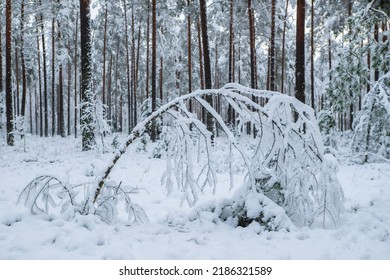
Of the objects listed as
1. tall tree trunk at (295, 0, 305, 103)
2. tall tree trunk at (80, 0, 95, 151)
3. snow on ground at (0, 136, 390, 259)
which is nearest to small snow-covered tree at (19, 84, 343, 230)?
snow on ground at (0, 136, 390, 259)

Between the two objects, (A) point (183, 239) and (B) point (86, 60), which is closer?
(A) point (183, 239)

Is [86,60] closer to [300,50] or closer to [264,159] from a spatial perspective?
[300,50]

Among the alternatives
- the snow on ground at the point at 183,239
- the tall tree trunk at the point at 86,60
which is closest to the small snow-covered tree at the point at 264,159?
the snow on ground at the point at 183,239

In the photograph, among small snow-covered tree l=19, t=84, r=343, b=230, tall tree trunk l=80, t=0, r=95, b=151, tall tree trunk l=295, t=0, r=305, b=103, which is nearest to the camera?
small snow-covered tree l=19, t=84, r=343, b=230

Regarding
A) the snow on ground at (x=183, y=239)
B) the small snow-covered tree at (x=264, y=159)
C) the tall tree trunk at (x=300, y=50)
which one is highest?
the tall tree trunk at (x=300, y=50)

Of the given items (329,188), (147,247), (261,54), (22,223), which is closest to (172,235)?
(147,247)

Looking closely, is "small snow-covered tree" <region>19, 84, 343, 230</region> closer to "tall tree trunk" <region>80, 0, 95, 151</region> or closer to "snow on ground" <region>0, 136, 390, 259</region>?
"snow on ground" <region>0, 136, 390, 259</region>

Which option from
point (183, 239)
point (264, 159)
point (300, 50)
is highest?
point (300, 50)

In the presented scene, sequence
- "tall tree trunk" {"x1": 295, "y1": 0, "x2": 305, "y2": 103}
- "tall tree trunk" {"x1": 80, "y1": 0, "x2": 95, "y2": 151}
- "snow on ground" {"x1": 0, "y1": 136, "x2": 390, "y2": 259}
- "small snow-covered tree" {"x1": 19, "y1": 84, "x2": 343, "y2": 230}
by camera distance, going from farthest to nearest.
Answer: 1. "tall tree trunk" {"x1": 80, "y1": 0, "x2": 95, "y2": 151}
2. "tall tree trunk" {"x1": 295, "y1": 0, "x2": 305, "y2": 103}
3. "small snow-covered tree" {"x1": 19, "y1": 84, "x2": 343, "y2": 230}
4. "snow on ground" {"x1": 0, "y1": 136, "x2": 390, "y2": 259}

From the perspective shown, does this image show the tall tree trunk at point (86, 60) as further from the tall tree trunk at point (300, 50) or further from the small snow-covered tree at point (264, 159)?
the tall tree trunk at point (300, 50)

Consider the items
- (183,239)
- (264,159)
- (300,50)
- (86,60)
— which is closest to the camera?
(183,239)

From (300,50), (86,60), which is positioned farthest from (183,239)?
(86,60)

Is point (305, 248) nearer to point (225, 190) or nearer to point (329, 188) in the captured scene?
point (329, 188)

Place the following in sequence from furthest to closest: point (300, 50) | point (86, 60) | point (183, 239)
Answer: point (86, 60) < point (300, 50) < point (183, 239)
